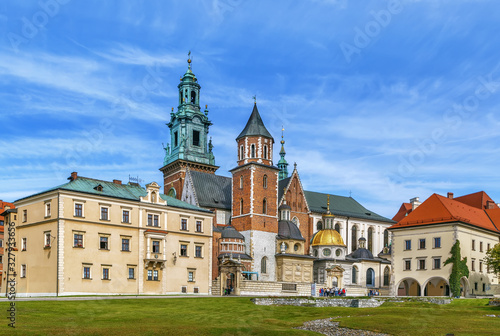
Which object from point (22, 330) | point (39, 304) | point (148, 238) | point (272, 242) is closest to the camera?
point (22, 330)

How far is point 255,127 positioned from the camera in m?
83.9

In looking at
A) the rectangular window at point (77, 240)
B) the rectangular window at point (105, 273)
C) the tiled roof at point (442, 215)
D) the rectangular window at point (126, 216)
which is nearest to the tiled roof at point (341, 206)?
A: the tiled roof at point (442, 215)

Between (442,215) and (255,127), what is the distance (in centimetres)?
2792

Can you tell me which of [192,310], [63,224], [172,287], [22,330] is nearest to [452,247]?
[172,287]

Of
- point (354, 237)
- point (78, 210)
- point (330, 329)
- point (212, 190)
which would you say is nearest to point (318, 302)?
point (330, 329)

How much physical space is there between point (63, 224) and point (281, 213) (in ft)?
118

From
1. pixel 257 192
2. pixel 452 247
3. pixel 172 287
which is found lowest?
pixel 172 287

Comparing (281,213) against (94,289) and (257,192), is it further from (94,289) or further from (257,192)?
(94,289)

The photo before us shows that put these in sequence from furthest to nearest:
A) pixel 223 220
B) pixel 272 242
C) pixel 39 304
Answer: pixel 223 220
pixel 272 242
pixel 39 304

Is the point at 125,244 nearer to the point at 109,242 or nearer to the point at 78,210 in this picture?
the point at 109,242

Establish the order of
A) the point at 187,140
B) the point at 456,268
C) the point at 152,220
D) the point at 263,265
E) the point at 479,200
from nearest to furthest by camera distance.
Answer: the point at 152,220, the point at 456,268, the point at 263,265, the point at 479,200, the point at 187,140

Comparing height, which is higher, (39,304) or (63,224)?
(63,224)

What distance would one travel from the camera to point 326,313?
40.6 metres

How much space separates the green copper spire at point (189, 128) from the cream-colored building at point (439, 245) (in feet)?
128
